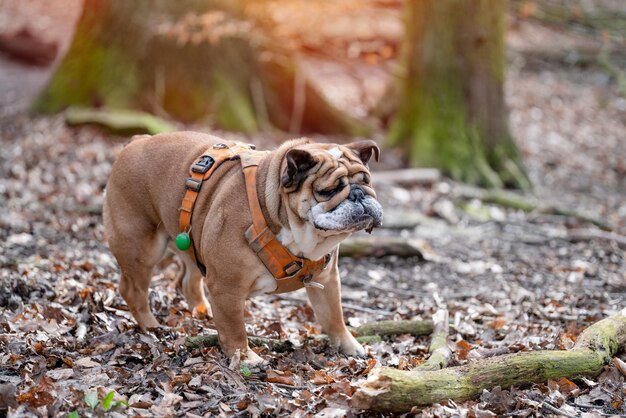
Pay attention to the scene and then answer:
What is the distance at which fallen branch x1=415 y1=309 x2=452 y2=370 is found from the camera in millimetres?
4723

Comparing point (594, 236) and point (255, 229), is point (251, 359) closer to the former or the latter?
point (255, 229)

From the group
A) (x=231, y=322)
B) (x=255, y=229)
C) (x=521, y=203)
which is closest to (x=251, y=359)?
(x=231, y=322)

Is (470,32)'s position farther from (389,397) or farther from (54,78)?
(389,397)

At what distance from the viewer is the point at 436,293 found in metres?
7.00

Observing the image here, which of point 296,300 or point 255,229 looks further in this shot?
point 296,300

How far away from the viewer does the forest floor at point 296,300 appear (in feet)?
14.4

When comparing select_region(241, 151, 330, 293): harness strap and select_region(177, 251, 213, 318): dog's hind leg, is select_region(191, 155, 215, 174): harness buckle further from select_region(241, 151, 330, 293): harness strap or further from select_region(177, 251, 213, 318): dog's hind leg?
select_region(177, 251, 213, 318): dog's hind leg

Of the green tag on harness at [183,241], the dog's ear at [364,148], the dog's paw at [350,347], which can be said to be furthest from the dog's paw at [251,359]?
the dog's ear at [364,148]

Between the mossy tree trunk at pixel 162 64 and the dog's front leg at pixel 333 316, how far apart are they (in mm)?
7213

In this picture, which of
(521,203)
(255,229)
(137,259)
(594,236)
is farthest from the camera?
(521,203)

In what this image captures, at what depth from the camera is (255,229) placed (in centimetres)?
477

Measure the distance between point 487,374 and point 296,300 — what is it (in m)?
2.81

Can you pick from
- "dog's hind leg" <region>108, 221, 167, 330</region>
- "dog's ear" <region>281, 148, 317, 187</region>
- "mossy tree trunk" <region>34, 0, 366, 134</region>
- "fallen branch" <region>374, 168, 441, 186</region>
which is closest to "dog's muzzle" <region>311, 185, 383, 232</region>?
"dog's ear" <region>281, 148, 317, 187</region>

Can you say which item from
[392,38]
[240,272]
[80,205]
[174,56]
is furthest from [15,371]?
[392,38]
